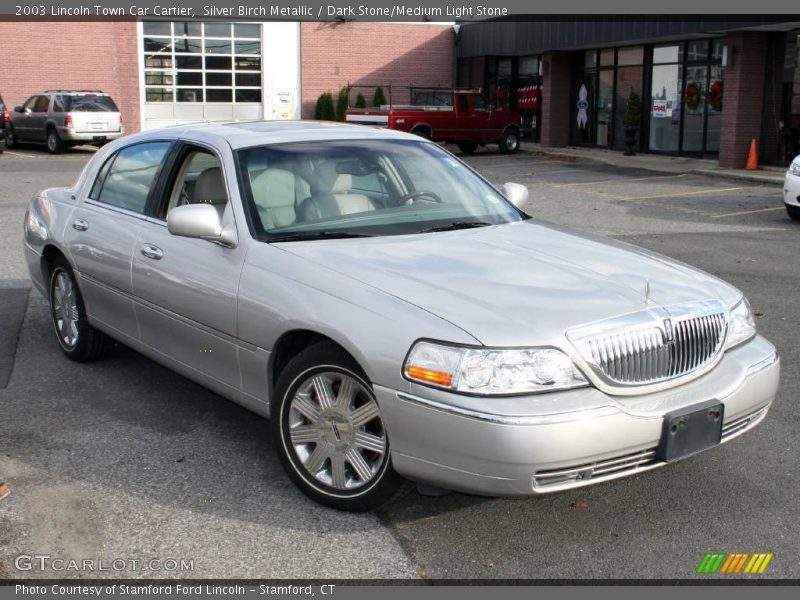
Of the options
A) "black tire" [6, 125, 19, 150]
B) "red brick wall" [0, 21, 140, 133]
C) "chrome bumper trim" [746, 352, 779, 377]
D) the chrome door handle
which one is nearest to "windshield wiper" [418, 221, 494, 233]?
the chrome door handle

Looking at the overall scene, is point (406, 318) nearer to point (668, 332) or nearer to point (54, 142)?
point (668, 332)

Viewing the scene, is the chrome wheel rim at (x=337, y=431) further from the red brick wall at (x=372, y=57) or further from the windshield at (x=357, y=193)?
the red brick wall at (x=372, y=57)

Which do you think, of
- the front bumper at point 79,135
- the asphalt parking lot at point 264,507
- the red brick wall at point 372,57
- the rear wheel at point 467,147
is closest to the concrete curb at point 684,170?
the rear wheel at point 467,147

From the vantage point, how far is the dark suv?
27109 millimetres

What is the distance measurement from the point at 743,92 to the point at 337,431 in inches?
785

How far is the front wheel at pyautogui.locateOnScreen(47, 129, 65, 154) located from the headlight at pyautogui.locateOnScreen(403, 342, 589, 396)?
2618 centimetres

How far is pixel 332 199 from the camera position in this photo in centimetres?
491

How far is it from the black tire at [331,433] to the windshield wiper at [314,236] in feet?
2.27

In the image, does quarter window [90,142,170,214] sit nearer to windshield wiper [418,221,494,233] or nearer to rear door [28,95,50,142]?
windshield wiper [418,221,494,233]

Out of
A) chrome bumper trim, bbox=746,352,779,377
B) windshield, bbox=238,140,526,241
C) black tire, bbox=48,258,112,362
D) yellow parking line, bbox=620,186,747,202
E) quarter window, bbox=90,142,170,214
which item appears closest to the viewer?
chrome bumper trim, bbox=746,352,779,377

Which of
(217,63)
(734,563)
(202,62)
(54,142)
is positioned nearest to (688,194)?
(734,563)

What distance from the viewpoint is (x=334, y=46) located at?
3694 centimetres

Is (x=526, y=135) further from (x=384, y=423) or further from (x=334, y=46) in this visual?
(x=384, y=423)

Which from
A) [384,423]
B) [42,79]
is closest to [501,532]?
[384,423]
